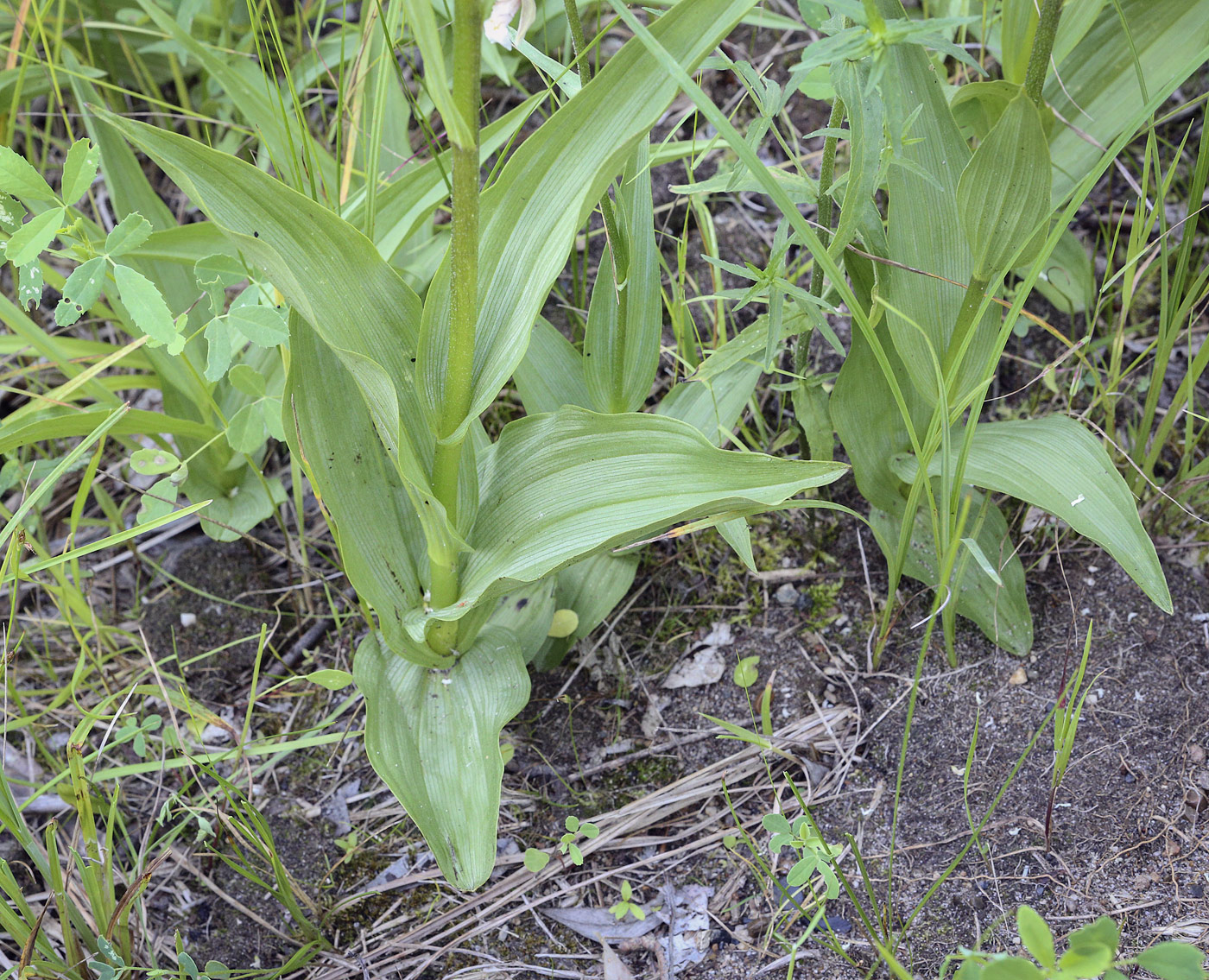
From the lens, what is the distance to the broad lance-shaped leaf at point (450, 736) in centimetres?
143

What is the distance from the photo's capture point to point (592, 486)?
4.71 ft

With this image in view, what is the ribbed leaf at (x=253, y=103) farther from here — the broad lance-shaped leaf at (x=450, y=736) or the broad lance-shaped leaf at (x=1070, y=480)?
the broad lance-shaped leaf at (x=1070, y=480)

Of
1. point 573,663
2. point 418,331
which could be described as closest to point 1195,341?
point 573,663

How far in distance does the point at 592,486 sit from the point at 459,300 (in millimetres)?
372

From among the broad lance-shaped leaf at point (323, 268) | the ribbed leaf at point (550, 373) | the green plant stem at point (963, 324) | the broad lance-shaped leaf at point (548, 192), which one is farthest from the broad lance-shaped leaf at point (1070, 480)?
the broad lance-shaped leaf at point (323, 268)

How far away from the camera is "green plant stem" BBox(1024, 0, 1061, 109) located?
125 cm

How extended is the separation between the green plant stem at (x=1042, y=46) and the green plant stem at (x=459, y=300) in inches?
31.1

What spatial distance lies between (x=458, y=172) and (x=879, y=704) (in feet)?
4.13

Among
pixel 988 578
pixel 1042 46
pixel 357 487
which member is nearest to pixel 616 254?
pixel 357 487

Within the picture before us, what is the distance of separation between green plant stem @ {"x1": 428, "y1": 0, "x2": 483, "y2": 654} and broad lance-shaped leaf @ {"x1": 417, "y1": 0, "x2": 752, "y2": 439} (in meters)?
0.04

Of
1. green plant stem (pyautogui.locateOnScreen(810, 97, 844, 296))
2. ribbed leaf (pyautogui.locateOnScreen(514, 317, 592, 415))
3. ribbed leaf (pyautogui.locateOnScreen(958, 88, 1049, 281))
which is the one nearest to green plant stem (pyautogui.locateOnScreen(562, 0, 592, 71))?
green plant stem (pyautogui.locateOnScreen(810, 97, 844, 296))

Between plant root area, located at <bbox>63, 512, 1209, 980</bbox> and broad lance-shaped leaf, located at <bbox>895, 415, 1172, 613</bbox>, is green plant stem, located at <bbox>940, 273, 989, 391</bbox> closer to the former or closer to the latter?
broad lance-shaped leaf, located at <bbox>895, 415, 1172, 613</bbox>

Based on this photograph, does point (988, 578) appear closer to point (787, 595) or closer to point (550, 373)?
point (787, 595)

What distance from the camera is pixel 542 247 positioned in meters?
1.32
